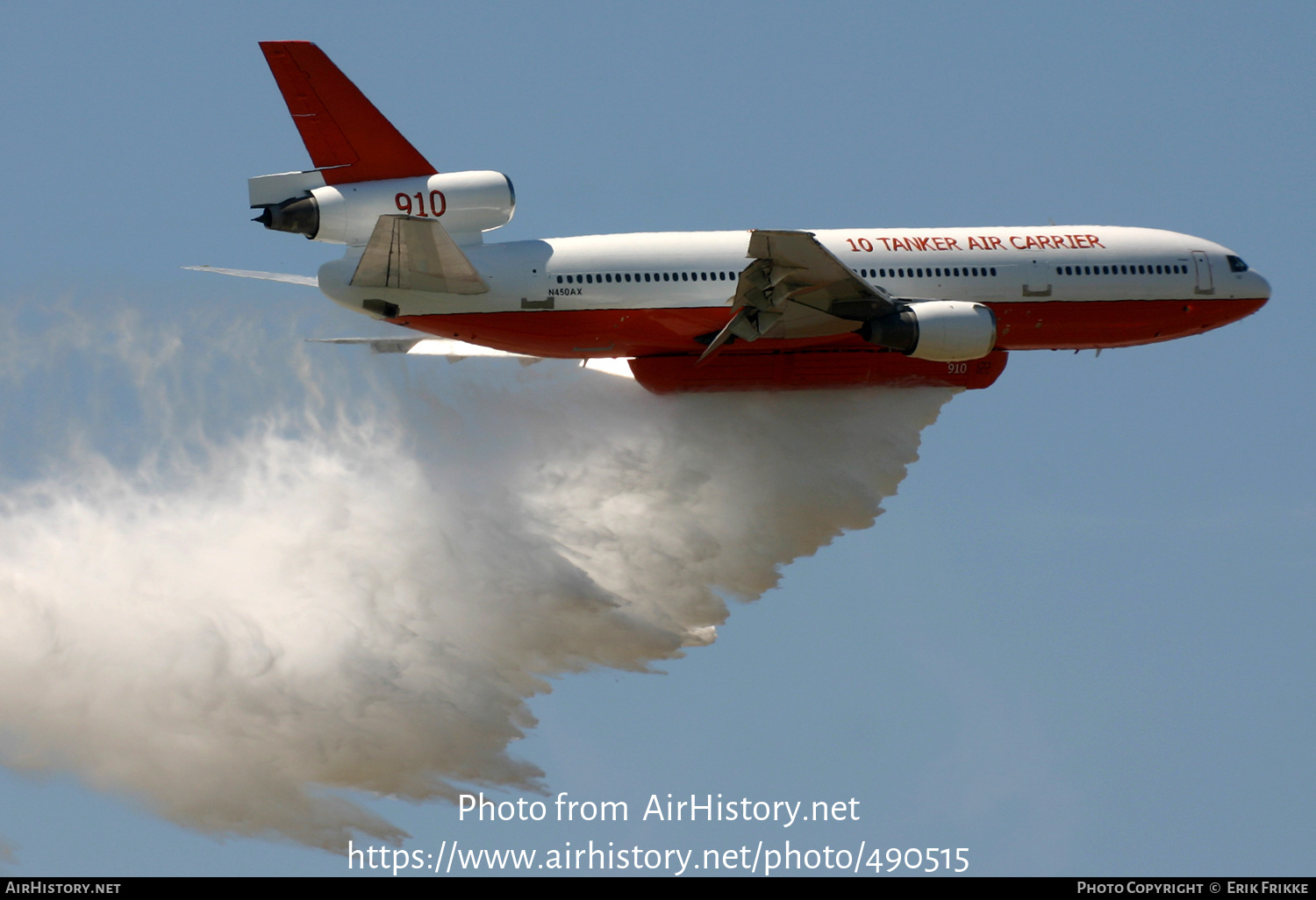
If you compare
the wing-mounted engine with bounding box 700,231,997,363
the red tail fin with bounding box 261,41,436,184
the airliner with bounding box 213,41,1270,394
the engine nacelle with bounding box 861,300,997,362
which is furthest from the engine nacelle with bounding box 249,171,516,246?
the engine nacelle with bounding box 861,300,997,362

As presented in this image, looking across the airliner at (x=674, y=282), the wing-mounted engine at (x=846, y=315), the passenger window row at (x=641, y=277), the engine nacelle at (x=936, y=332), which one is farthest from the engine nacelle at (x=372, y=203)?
the engine nacelle at (x=936, y=332)

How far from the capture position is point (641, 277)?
35.4 meters

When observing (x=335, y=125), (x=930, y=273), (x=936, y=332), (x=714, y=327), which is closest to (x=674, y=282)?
(x=714, y=327)

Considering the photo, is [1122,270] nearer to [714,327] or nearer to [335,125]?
[714,327]

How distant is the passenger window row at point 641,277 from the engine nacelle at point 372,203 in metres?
1.75

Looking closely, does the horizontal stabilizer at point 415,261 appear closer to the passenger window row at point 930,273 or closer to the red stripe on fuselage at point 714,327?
the red stripe on fuselage at point 714,327

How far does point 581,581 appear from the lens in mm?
34844

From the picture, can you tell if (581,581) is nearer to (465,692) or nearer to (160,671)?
(465,692)

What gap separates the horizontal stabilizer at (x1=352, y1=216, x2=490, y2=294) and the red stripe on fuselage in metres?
0.79

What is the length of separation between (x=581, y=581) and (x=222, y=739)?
7.32 meters

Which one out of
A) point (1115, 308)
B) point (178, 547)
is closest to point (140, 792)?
point (178, 547)

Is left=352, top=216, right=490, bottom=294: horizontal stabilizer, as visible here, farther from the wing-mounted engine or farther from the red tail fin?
the wing-mounted engine

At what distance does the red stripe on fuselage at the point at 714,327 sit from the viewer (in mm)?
34906

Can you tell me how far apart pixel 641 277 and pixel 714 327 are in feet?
5.81
